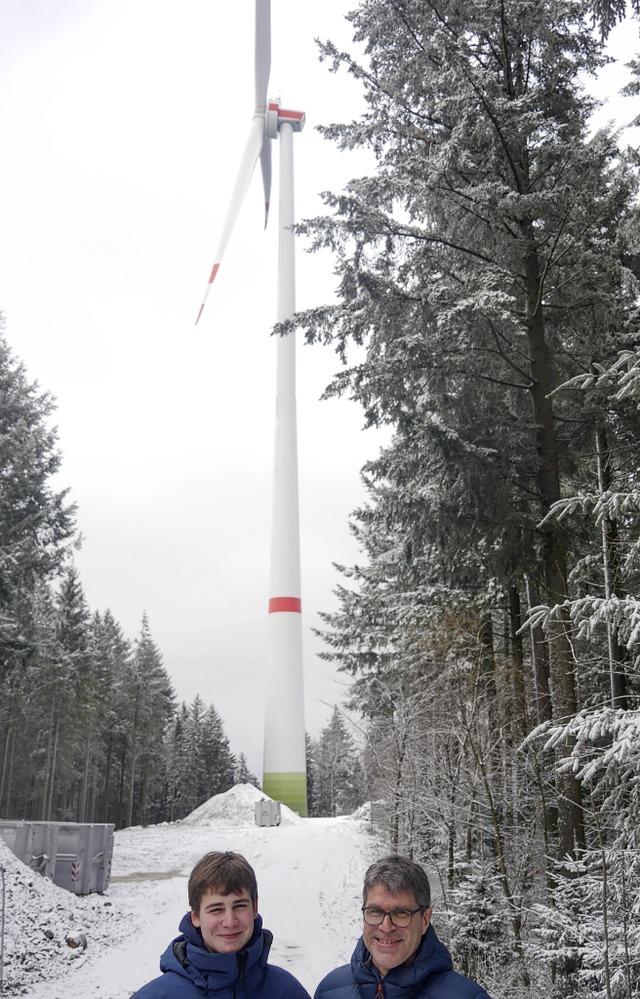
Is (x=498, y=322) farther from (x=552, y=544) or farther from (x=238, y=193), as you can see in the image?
(x=238, y=193)

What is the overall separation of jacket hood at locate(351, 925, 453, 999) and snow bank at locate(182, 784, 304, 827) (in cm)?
3382

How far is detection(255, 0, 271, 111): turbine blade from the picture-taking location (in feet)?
109

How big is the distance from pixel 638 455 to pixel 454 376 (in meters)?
2.80

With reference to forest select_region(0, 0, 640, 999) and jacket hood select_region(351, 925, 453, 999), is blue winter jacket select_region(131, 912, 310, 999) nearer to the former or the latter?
jacket hood select_region(351, 925, 453, 999)

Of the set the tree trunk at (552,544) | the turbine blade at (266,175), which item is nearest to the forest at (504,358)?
the tree trunk at (552,544)

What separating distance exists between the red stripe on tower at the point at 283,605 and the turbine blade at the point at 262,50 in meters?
23.3

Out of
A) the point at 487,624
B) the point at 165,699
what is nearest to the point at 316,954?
the point at 487,624

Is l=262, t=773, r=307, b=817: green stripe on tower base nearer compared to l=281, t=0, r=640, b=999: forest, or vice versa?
l=281, t=0, r=640, b=999: forest

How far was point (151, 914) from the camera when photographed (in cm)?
1541

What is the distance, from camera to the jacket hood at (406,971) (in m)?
2.73

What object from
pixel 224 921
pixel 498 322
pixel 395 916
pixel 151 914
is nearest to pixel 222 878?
pixel 224 921

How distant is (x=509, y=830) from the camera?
1341cm

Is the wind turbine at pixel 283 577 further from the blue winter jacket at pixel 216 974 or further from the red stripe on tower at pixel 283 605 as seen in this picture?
the blue winter jacket at pixel 216 974

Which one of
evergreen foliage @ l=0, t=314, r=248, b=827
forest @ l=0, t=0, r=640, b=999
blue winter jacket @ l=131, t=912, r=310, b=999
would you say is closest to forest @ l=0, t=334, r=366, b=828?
evergreen foliage @ l=0, t=314, r=248, b=827
